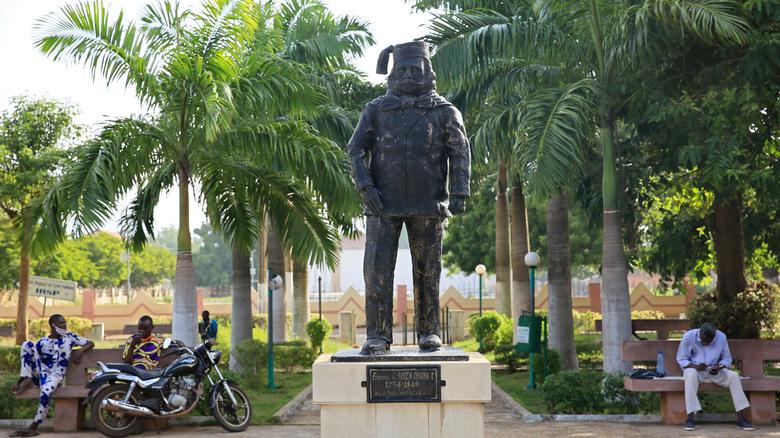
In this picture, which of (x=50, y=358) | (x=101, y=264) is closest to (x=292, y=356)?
(x=50, y=358)

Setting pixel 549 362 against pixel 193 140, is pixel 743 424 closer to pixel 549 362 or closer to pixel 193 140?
pixel 549 362

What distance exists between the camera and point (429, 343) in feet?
25.3

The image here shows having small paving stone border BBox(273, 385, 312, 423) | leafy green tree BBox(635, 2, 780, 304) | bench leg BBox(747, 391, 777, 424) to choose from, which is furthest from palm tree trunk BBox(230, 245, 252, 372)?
bench leg BBox(747, 391, 777, 424)

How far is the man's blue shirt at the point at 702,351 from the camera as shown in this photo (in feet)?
37.6

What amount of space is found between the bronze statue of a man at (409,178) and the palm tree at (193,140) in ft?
15.3

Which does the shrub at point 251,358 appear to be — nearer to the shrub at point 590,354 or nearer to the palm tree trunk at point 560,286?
the palm tree trunk at point 560,286

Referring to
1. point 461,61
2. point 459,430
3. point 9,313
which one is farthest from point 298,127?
point 9,313

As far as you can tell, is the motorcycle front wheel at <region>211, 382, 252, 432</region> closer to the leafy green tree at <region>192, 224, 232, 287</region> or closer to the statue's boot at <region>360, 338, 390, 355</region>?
the statue's boot at <region>360, 338, 390, 355</region>

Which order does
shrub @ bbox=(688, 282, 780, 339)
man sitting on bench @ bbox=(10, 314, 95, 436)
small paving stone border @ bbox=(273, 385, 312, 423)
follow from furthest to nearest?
shrub @ bbox=(688, 282, 780, 339)
small paving stone border @ bbox=(273, 385, 312, 423)
man sitting on bench @ bbox=(10, 314, 95, 436)

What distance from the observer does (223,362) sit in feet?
61.1

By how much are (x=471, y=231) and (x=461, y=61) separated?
22.0 meters

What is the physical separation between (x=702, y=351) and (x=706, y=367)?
22 centimetres

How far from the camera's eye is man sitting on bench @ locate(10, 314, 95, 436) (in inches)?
456

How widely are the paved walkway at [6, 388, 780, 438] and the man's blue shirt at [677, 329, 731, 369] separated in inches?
29.6
